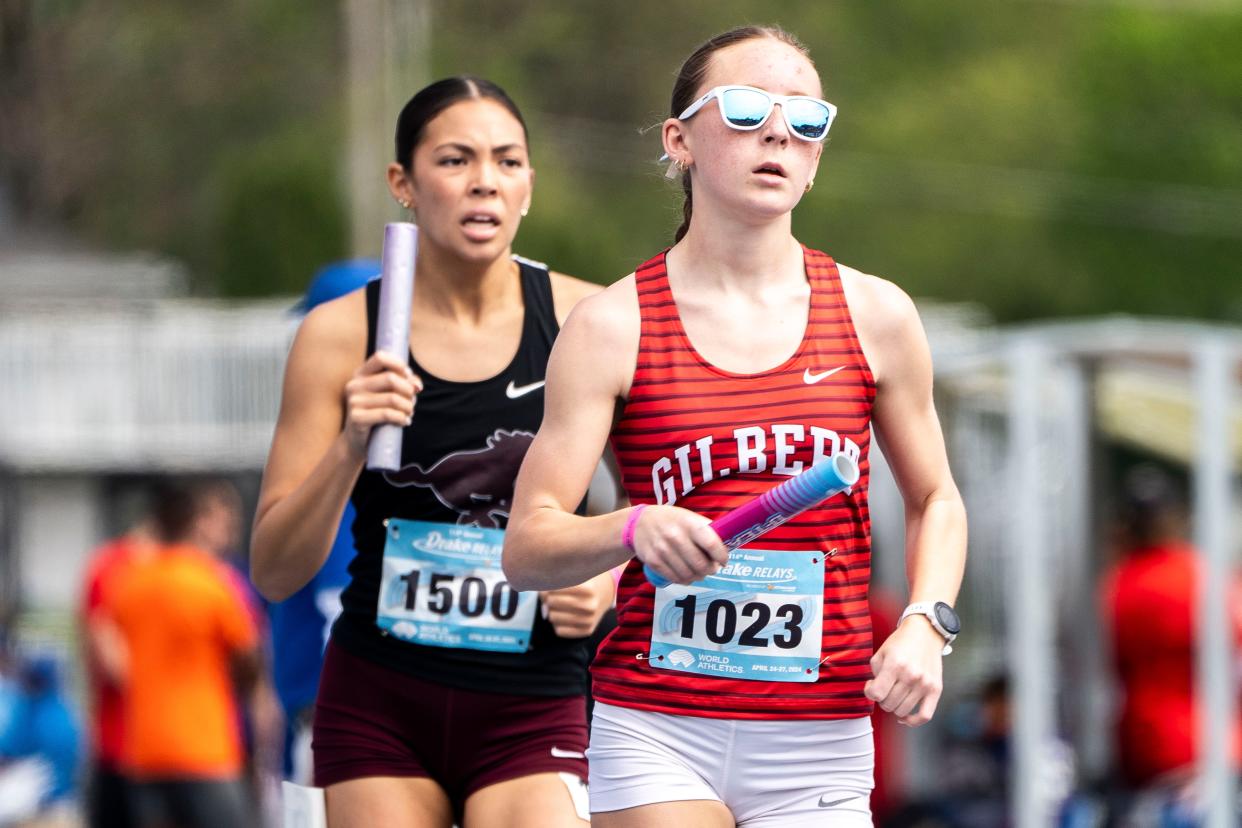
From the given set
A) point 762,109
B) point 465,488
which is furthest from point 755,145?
point 465,488

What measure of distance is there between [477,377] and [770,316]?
3.23 feet

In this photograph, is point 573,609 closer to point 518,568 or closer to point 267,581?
point 267,581

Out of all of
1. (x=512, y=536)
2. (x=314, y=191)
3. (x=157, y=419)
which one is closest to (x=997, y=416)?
(x=512, y=536)

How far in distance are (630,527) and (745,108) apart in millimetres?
734

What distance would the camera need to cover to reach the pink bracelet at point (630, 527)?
323 centimetres

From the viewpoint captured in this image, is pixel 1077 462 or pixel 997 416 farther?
pixel 997 416

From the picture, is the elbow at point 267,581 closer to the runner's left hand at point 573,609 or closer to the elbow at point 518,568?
the runner's left hand at point 573,609

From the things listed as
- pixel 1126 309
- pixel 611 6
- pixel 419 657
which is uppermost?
pixel 611 6

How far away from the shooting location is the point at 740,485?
135 inches

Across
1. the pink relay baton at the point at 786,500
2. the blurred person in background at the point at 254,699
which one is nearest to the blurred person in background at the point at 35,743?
the blurred person in background at the point at 254,699

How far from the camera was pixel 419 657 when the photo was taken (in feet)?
14.3

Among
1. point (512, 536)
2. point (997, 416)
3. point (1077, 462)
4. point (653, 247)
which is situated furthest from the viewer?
point (653, 247)

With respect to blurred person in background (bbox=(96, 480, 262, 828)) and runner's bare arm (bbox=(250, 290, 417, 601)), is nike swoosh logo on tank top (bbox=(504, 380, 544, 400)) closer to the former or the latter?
runner's bare arm (bbox=(250, 290, 417, 601))

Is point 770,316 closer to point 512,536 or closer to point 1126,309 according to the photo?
point 512,536
